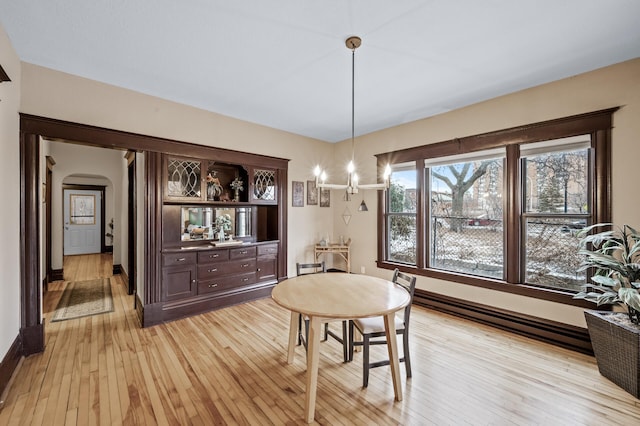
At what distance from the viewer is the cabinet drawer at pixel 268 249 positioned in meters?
4.49

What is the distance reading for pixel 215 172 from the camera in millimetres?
4367

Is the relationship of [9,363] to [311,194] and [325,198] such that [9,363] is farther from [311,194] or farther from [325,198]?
[325,198]

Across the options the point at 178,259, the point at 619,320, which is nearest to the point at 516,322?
the point at 619,320

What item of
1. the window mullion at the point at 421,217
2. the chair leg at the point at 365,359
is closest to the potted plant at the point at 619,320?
the window mullion at the point at 421,217

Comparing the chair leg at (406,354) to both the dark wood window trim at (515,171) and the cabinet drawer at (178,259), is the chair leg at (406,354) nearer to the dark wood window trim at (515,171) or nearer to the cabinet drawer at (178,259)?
the dark wood window trim at (515,171)

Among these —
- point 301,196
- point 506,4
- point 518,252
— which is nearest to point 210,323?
point 301,196

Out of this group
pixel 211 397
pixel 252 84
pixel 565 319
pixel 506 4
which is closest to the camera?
pixel 506 4

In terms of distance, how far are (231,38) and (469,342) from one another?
380 centimetres

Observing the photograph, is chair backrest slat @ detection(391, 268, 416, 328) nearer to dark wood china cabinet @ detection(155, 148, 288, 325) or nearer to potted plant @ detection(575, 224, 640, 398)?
potted plant @ detection(575, 224, 640, 398)

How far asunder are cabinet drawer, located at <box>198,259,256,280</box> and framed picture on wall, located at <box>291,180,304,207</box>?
1.28m

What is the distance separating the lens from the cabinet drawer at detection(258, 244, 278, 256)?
449 centimetres

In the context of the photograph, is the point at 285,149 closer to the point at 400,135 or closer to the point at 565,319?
the point at 400,135

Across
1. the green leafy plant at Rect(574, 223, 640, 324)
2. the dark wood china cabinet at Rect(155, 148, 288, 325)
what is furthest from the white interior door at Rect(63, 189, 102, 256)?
the green leafy plant at Rect(574, 223, 640, 324)

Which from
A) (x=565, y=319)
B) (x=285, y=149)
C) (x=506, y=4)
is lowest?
(x=565, y=319)
